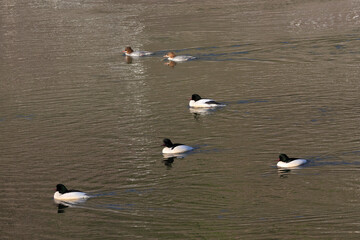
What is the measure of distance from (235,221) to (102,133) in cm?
977

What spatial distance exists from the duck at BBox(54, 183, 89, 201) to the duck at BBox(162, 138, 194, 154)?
13.5ft

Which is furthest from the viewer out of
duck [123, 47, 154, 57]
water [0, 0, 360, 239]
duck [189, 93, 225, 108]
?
duck [123, 47, 154, 57]

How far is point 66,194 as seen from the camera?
19531 millimetres

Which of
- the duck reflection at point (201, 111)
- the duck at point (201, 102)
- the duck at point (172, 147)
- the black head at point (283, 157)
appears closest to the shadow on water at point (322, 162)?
the black head at point (283, 157)

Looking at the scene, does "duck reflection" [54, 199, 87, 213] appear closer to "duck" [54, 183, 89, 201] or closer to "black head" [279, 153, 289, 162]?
"duck" [54, 183, 89, 201]

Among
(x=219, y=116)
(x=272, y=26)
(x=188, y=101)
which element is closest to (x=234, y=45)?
(x=272, y=26)

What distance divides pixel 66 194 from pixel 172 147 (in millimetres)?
4637

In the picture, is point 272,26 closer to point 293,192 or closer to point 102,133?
point 102,133

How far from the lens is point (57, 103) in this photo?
30703 millimetres

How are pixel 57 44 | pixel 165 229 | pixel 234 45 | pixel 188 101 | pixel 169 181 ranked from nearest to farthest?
pixel 165 229, pixel 169 181, pixel 188 101, pixel 234 45, pixel 57 44

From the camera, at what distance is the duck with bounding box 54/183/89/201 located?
63.9 ft

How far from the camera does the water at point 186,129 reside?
18.0m

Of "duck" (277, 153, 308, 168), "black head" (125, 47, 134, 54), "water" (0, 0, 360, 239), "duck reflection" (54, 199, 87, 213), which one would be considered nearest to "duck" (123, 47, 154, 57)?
"black head" (125, 47, 134, 54)

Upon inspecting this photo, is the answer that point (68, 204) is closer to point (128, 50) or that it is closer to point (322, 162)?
point (322, 162)
